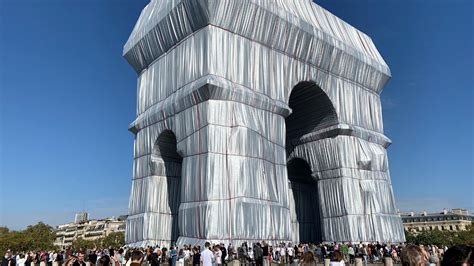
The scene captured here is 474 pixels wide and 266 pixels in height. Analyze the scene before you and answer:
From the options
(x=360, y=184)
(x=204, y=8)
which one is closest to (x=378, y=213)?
(x=360, y=184)

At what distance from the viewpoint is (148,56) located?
108 ft

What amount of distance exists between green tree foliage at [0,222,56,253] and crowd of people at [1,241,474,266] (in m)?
44.1

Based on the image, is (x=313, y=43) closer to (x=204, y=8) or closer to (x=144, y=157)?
(x=204, y=8)

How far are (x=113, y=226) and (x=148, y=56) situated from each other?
108 m

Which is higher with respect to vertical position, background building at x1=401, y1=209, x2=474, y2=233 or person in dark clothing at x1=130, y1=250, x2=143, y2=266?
background building at x1=401, y1=209, x2=474, y2=233

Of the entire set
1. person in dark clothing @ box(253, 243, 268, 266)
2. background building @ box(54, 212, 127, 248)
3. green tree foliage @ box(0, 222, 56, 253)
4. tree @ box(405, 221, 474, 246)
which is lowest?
person in dark clothing @ box(253, 243, 268, 266)

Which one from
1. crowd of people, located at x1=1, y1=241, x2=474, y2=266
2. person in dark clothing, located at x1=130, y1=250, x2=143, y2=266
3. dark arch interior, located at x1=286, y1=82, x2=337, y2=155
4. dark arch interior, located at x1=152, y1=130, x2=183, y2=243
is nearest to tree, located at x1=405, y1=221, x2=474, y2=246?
dark arch interior, located at x1=286, y1=82, x2=337, y2=155

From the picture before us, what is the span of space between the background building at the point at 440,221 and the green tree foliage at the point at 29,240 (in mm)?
80180

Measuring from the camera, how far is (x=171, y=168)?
31.2m

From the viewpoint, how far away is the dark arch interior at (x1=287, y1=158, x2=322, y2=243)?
3978cm

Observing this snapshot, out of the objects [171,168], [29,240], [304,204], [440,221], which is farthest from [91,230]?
[171,168]

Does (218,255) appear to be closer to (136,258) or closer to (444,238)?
(136,258)

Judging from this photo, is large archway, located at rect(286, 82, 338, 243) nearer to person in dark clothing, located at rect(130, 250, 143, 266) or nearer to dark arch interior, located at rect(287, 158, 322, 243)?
dark arch interior, located at rect(287, 158, 322, 243)

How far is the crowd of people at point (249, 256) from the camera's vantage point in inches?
187
